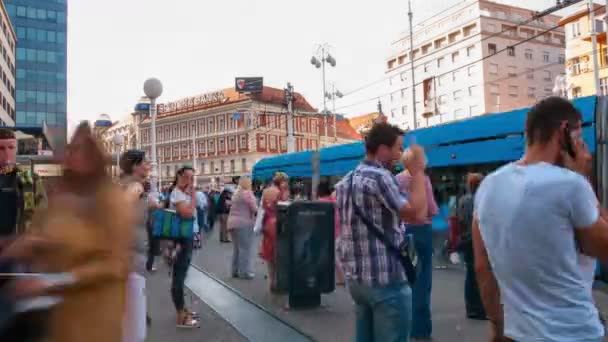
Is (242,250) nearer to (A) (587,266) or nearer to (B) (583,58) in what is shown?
(A) (587,266)

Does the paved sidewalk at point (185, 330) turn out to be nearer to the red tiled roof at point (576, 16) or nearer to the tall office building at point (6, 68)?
the red tiled roof at point (576, 16)

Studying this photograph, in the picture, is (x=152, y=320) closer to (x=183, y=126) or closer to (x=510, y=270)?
(x=510, y=270)

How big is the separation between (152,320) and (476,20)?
7686 cm

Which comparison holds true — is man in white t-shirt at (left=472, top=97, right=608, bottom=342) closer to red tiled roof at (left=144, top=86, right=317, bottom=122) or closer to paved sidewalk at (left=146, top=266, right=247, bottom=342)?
paved sidewalk at (left=146, top=266, right=247, bottom=342)

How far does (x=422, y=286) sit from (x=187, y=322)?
273cm

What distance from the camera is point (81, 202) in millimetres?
2158

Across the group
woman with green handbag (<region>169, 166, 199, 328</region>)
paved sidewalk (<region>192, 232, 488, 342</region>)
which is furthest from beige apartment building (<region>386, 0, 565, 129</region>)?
woman with green handbag (<region>169, 166, 199, 328</region>)

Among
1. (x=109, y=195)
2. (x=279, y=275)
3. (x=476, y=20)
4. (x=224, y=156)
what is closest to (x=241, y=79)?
(x=224, y=156)

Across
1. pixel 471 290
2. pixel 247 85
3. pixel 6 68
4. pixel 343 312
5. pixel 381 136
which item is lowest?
pixel 343 312

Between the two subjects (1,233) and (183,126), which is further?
(183,126)

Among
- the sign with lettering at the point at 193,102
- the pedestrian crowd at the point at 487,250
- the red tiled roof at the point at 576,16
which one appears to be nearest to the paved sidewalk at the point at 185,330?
the pedestrian crowd at the point at 487,250

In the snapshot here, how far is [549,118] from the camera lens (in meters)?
2.21

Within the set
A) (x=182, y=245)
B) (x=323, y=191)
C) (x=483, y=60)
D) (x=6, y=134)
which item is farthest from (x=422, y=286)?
(x=483, y=60)

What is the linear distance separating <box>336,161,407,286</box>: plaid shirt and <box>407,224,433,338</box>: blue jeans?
234cm
